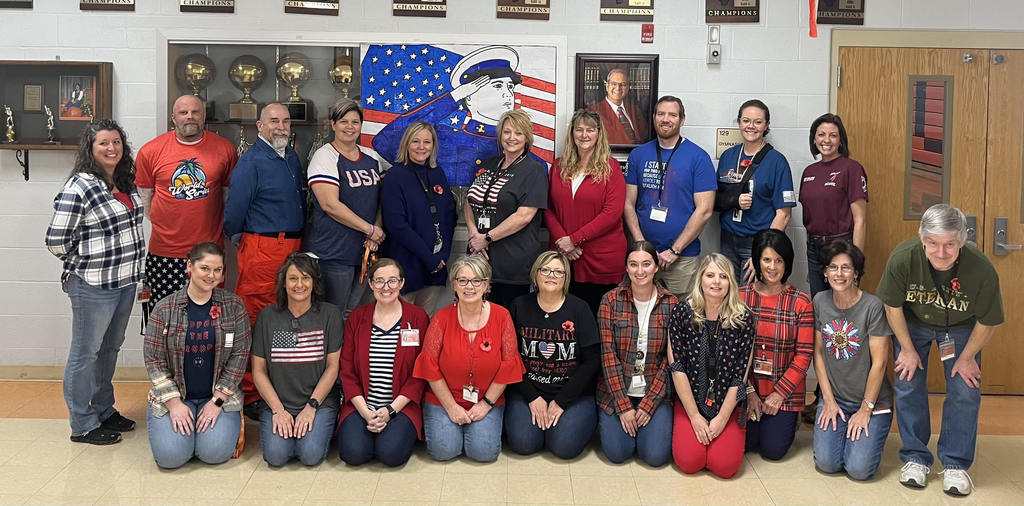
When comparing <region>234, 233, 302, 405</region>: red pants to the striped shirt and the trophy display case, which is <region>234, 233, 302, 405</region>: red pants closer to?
the trophy display case

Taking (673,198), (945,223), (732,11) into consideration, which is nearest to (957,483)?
(945,223)

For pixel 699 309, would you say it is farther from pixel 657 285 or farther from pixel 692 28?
pixel 692 28

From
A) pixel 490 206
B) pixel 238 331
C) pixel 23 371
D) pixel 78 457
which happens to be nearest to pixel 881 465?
pixel 490 206

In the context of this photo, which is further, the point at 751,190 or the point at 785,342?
the point at 751,190

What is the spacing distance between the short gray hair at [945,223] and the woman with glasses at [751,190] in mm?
1037

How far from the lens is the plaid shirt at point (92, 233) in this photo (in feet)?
12.4

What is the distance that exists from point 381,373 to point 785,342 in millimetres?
1780

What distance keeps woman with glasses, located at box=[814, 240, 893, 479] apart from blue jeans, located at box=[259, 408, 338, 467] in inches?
83.4

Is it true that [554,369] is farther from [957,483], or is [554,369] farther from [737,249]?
[957,483]

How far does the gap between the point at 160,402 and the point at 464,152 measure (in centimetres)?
200

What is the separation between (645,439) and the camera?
375 cm

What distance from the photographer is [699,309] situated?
12.3ft

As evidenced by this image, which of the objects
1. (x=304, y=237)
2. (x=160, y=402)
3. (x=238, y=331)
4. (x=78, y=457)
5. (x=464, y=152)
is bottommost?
(x=78, y=457)

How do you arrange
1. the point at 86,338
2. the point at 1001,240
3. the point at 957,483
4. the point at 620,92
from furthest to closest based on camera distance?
1. the point at 1001,240
2. the point at 620,92
3. the point at 86,338
4. the point at 957,483
